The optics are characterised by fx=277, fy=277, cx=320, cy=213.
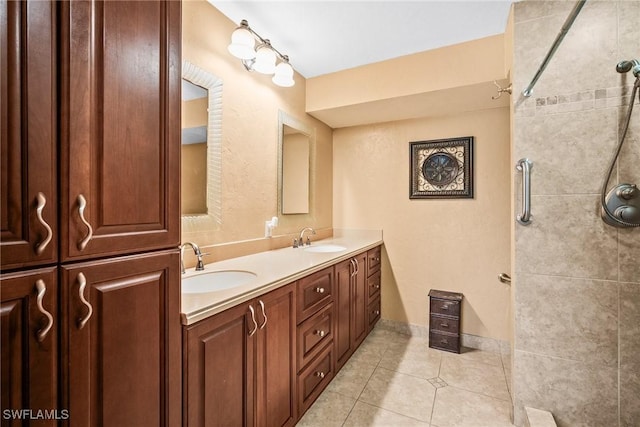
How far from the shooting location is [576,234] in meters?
1.46

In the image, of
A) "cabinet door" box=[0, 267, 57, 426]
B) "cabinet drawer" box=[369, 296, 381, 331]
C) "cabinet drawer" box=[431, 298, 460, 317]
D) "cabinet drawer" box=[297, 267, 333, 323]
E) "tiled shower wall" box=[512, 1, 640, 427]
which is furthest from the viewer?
"cabinet drawer" box=[369, 296, 381, 331]

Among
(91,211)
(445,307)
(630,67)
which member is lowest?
(445,307)

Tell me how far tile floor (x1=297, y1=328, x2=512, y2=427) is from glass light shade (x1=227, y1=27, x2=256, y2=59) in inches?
87.3

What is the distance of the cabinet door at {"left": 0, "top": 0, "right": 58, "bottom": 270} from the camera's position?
0.57 m

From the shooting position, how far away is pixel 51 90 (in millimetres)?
636

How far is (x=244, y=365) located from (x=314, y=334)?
612 mm

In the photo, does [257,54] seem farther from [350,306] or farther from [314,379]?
[314,379]

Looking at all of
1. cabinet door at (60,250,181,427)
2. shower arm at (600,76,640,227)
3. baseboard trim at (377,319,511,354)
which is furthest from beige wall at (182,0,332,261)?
shower arm at (600,76,640,227)

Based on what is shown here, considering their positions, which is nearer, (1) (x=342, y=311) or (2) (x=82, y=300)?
(2) (x=82, y=300)

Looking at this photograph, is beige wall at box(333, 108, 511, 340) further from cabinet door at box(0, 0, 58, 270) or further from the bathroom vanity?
cabinet door at box(0, 0, 58, 270)

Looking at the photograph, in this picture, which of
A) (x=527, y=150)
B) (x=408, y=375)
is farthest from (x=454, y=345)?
(x=527, y=150)

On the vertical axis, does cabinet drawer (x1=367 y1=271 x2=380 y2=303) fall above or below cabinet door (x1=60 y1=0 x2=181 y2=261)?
below

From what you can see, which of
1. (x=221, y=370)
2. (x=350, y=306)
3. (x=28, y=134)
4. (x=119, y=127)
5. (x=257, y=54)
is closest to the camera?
(x=28, y=134)

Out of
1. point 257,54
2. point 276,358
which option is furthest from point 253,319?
point 257,54
